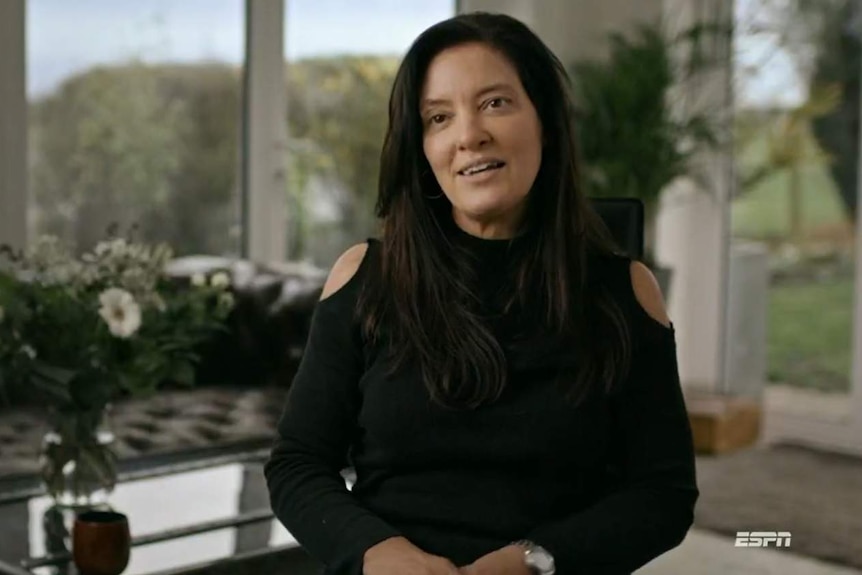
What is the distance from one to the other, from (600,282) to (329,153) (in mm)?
3368

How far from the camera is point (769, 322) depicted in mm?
5234

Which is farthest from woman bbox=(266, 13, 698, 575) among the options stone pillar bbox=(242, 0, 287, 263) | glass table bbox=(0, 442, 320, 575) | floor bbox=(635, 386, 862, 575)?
stone pillar bbox=(242, 0, 287, 263)

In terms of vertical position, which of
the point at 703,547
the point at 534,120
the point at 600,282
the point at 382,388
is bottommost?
the point at 703,547

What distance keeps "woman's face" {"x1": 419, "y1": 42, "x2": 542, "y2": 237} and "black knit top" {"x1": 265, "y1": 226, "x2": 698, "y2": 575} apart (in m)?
0.08

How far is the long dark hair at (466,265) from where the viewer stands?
1.45 metres

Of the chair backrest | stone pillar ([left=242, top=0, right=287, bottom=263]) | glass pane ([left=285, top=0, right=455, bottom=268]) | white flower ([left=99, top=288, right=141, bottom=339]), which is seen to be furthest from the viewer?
glass pane ([left=285, top=0, right=455, bottom=268])

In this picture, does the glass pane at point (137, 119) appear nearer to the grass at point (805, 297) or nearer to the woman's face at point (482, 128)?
the grass at point (805, 297)

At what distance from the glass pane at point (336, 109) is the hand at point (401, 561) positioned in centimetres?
329

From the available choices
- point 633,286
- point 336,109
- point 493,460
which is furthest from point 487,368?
point 336,109

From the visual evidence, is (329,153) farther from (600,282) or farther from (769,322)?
(600,282)

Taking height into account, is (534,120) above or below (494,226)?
above

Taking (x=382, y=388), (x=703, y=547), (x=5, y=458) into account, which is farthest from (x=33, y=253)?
(x=703, y=547)

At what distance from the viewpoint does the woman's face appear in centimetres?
149

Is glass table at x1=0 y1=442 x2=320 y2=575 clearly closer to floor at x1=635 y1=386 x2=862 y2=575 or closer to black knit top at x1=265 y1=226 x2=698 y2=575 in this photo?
black knit top at x1=265 y1=226 x2=698 y2=575
